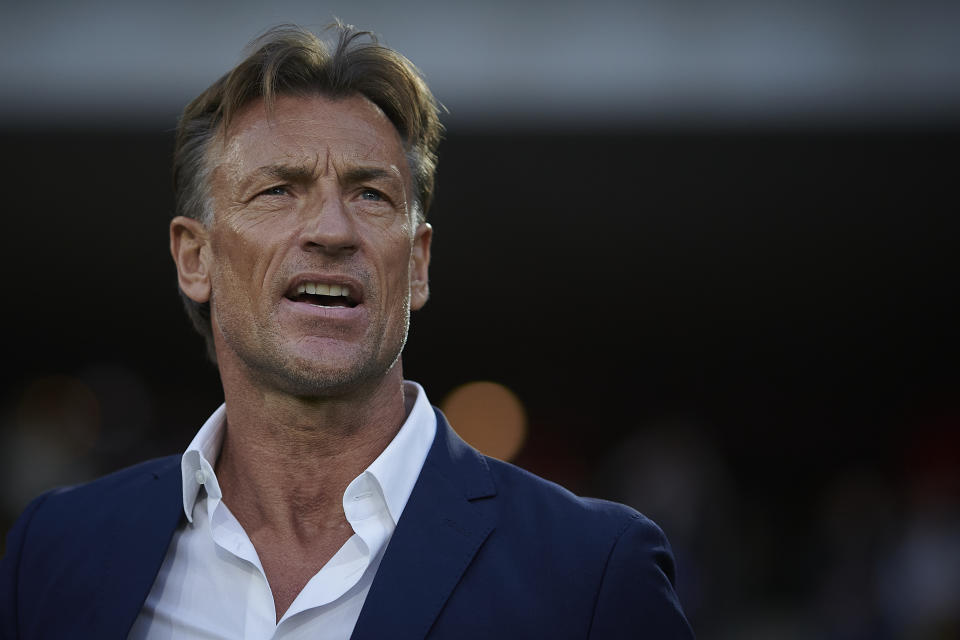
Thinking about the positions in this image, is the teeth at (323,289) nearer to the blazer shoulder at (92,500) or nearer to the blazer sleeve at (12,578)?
the blazer shoulder at (92,500)

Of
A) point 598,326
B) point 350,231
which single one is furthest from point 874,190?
point 350,231

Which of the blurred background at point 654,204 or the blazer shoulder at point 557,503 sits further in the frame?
the blurred background at point 654,204

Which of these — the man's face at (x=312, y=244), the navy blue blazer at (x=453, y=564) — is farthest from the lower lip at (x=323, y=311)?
the navy blue blazer at (x=453, y=564)

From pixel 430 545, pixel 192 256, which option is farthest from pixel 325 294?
pixel 430 545

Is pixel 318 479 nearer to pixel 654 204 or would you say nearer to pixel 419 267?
pixel 419 267

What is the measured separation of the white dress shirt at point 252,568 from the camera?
229 cm

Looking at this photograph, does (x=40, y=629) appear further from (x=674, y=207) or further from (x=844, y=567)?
(x=674, y=207)

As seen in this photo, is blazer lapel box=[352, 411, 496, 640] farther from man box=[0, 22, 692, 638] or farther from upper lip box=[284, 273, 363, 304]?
upper lip box=[284, 273, 363, 304]

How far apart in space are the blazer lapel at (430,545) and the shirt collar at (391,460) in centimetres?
4

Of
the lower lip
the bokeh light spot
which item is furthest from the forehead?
the bokeh light spot

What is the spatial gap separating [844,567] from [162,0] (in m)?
8.97

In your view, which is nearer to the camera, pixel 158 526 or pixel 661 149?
pixel 158 526

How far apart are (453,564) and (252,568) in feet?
1.66

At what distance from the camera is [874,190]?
35.4 ft
